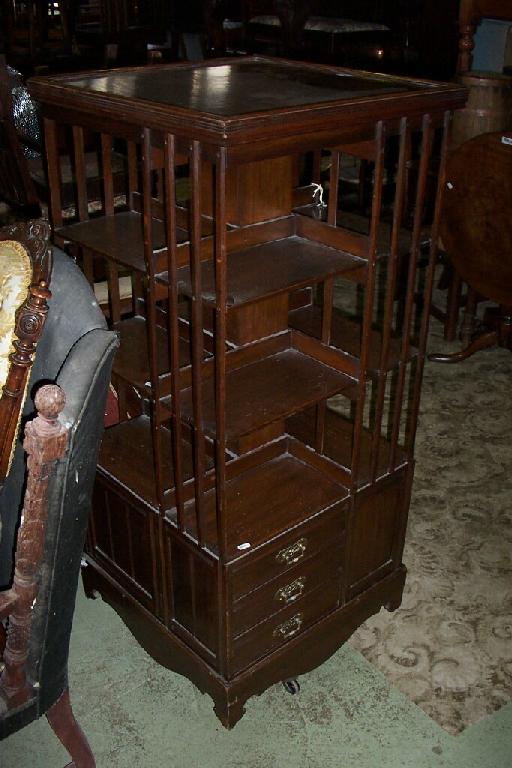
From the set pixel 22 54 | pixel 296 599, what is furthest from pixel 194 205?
pixel 22 54

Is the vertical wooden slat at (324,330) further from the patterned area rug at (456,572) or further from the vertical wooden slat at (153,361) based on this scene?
the patterned area rug at (456,572)

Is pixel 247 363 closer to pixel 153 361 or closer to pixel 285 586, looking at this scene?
pixel 153 361

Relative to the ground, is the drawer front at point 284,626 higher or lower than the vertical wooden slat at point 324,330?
lower

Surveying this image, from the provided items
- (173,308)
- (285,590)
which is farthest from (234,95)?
(285,590)

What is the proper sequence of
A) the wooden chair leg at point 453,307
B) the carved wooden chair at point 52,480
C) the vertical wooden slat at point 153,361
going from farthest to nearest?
the wooden chair leg at point 453,307, the vertical wooden slat at point 153,361, the carved wooden chair at point 52,480

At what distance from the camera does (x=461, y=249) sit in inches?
131

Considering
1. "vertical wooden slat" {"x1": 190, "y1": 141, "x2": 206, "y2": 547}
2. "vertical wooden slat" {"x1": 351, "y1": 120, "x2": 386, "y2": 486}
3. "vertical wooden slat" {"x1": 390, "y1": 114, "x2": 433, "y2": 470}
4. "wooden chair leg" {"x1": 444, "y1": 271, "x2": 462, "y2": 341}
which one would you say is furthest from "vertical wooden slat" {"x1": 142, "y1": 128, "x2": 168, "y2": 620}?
"wooden chair leg" {"x1": 444, "y1": 271, "x2": 462, "y2": 341}

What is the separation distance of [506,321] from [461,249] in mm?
390

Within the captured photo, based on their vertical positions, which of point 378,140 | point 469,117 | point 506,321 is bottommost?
point 506,321

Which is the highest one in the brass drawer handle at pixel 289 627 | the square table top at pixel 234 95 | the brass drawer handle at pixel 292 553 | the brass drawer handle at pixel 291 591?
the square table top at pixel 234 95

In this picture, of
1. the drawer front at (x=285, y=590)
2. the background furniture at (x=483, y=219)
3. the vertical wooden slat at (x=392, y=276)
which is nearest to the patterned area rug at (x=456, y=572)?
the drawer front at (x=285, y=590)

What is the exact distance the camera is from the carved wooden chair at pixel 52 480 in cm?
120

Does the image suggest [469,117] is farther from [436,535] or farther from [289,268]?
[289,268]

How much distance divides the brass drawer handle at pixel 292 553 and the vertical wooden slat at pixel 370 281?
0.19m
